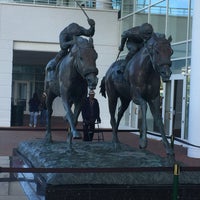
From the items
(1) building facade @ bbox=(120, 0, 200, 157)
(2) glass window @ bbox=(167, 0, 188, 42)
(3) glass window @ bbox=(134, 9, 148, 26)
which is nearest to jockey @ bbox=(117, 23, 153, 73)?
(1) building facade @ bbox=(120, 0, 200, 157)

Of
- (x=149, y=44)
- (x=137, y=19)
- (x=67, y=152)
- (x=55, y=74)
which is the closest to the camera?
(x=149, y=44)

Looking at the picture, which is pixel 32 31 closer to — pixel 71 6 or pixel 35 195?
pixel 71 6

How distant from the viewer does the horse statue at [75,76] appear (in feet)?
22.7

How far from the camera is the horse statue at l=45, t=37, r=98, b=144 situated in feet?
22.7

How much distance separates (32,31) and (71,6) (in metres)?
2.41

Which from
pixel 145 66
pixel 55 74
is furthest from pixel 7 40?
pixel 145 66

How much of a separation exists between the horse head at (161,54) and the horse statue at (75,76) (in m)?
0.86

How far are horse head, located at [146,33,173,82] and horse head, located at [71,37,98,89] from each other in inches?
33.7

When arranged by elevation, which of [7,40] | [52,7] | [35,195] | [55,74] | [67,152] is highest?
[52,7]

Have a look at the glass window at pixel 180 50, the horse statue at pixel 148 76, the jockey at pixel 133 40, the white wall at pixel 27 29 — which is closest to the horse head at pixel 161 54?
the horse statue at pixel 148 76

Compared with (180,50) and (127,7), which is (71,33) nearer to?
(180,50)

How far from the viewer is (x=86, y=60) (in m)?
6.97

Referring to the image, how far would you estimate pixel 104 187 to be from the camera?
6059 millimetres

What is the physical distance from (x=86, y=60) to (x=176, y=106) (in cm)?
1147
